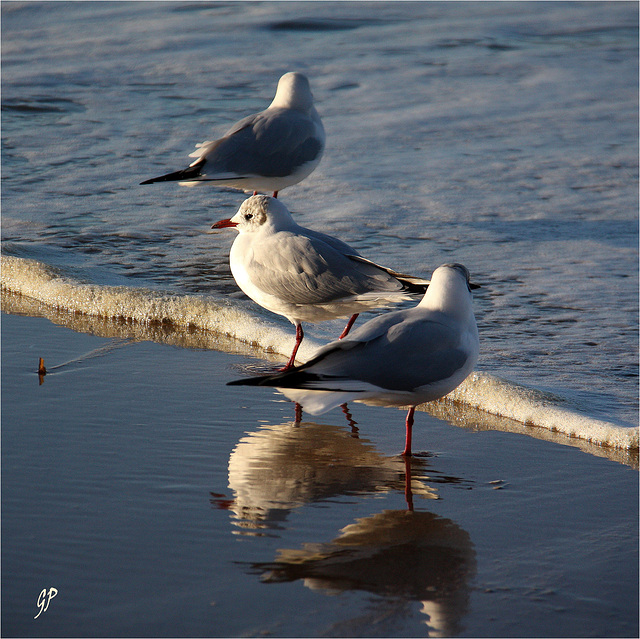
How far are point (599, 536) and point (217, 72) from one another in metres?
11.7

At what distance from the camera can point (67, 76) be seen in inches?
521

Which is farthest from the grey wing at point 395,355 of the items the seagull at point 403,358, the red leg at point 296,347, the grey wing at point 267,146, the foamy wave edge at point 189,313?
the grey wing at point 267,146

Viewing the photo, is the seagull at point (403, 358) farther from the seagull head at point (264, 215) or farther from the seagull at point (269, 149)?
the seagull at point (269, 149)

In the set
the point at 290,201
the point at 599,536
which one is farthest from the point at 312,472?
the point at 290,201

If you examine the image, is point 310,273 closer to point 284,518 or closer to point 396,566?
point 284,518

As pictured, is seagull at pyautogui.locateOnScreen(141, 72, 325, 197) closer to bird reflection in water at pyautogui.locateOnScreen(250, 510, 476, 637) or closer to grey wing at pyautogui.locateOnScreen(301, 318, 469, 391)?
grey wing at pyautogui.locateOnScreen(301, 318, 469, 391)

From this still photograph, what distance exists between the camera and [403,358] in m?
3.66

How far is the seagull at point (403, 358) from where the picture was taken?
3467mm

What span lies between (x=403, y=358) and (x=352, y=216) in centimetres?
430

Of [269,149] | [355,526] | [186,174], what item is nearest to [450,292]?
[355,526]
